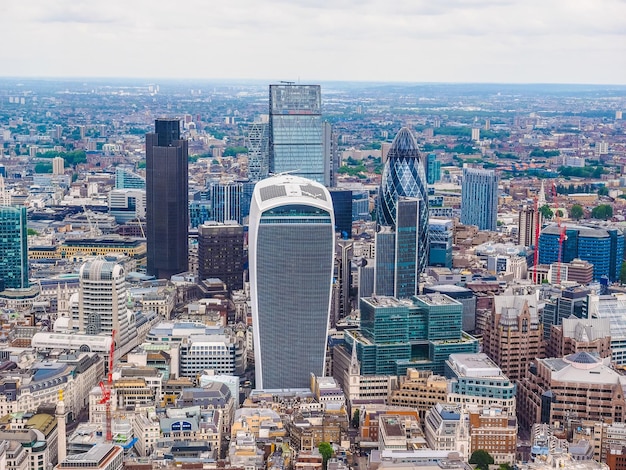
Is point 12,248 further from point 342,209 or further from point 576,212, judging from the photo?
point 576,212

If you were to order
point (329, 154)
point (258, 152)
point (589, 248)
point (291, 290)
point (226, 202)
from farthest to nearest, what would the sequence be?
point (329, 154), point (258, 152), point (226, 202), point (589, 248), point (291, 290)

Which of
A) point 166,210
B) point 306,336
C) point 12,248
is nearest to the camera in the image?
point 306,336

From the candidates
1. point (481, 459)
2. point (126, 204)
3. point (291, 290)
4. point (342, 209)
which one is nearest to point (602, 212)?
point (342, 209)

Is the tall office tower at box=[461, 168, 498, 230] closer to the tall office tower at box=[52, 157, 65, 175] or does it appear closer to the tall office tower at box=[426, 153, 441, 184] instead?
the tall office tower at box=[426, 153, 441, 184]

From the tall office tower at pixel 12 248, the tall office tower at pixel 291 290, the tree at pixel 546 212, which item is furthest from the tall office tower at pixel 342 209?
the tall office tower at pixel 291 290

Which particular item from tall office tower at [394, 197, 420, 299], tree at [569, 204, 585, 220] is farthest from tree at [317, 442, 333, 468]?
tree at [569, 204, 585, 220]

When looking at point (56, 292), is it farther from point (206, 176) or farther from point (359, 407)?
point (206, 176)
